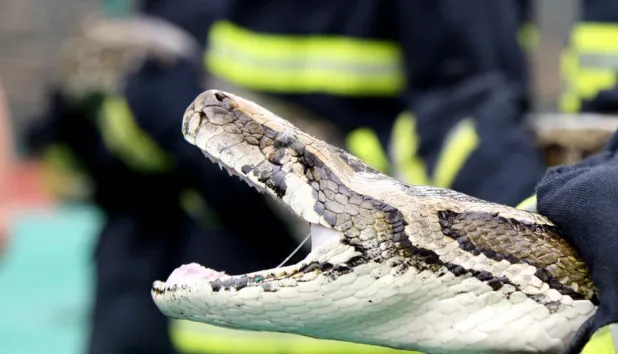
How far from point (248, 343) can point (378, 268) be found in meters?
1.72

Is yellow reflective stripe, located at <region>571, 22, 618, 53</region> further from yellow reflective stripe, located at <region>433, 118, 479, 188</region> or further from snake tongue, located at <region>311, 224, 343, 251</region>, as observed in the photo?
snake tongue, located at <region>311, 224, 343, 251</region>

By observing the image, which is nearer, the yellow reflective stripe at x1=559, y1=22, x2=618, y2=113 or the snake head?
the snake head

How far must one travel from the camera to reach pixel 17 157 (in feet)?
33.9

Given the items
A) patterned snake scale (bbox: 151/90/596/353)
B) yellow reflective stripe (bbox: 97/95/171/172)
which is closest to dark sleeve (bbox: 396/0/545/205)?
patterned snake scale (bbox: 151/90/596/353)

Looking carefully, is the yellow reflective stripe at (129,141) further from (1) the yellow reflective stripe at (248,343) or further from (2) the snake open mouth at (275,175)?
(2) the snake open mouth at (275,175)

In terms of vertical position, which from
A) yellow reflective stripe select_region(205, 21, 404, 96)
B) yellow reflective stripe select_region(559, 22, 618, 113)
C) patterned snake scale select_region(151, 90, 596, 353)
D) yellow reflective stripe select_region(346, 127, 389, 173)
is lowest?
patterned snake scale select_region(151, 90, 596, 353)

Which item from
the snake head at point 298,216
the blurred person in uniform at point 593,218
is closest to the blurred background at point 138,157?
the blurred person in uniform at point 593,218

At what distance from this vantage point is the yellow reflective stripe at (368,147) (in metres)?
2.42

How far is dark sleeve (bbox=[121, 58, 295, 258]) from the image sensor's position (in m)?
2.81

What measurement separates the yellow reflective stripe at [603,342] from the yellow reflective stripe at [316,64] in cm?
138

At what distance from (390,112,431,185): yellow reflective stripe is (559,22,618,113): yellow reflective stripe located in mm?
334

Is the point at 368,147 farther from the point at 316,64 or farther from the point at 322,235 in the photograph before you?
the point at 322,235

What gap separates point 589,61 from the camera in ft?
7.91

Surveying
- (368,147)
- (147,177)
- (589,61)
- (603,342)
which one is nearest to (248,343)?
(368,147)
